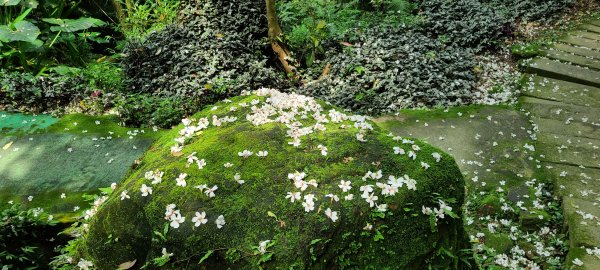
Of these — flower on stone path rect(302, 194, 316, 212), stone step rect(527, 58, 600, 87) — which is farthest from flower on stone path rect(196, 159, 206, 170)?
stone step rect(527, 58, 600, 87)

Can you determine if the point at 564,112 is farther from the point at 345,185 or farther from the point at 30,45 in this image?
the point at 30,45

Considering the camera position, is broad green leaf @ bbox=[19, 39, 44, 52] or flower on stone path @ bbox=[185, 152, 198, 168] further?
broad green leaf @ bbox=[19, 39, 44, 52]

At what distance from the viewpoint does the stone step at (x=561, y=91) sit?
570 cm

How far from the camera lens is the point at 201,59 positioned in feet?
18.5

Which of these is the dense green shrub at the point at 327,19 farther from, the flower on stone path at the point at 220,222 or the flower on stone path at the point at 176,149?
the flower on stone path at the point at 220,222

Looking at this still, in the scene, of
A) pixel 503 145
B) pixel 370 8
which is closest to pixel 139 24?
pixel 370 8

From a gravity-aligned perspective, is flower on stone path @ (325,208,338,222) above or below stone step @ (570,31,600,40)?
above

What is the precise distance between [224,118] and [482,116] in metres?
3.93

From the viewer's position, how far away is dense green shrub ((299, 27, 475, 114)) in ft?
18.2

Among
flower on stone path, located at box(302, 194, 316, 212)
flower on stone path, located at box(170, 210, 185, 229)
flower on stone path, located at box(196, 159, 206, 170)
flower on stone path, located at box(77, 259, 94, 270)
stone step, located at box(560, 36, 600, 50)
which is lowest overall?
stone step, located at box(560, 36, 600, 50)

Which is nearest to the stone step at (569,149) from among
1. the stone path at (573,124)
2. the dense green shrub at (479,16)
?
the stone path at (573,124)

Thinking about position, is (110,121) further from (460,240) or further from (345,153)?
(460,240)

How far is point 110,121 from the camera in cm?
485

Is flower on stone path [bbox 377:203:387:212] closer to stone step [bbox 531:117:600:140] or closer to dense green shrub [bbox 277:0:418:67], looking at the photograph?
stone step [bbox 531:117:600:140]
